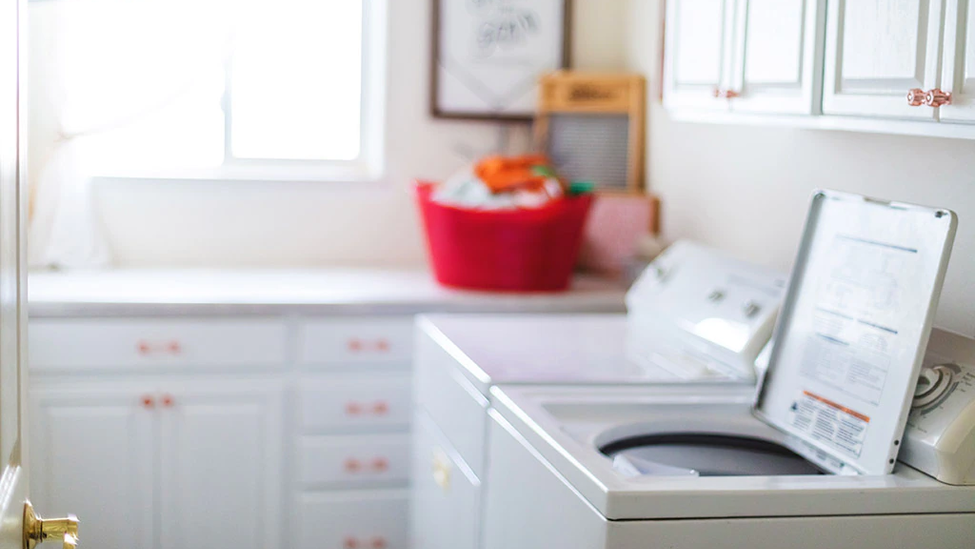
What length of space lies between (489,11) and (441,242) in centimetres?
83

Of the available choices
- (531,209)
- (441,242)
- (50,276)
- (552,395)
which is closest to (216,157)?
(50,276)

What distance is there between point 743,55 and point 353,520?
5.46 feet

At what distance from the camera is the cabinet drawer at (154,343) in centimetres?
276

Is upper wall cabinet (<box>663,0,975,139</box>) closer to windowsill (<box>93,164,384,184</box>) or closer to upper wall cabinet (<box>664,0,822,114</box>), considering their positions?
upper wall cabinet (<box>664,0,822,114</box>)

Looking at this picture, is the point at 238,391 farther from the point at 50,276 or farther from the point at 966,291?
the point at 966,291

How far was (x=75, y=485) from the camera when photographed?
2.80 meters

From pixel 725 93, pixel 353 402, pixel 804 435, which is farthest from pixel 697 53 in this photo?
pixel 353 402

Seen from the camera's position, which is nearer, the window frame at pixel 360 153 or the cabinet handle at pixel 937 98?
the cabinet handle at pixel 937 98

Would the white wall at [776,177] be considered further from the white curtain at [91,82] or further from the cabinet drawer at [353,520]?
the white curtain at [91,82]

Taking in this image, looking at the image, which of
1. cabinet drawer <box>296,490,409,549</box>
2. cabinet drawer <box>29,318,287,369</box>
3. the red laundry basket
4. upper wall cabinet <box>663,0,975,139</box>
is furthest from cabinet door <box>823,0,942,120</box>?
cabinet drawer <box>296,490,409,549</box>

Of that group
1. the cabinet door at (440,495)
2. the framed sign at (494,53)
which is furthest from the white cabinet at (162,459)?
the framed sign at (494,53)

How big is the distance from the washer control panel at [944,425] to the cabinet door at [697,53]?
0.67 meters

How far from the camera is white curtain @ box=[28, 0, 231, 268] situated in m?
3.17

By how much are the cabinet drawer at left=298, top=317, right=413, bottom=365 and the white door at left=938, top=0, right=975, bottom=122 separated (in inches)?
69.8
